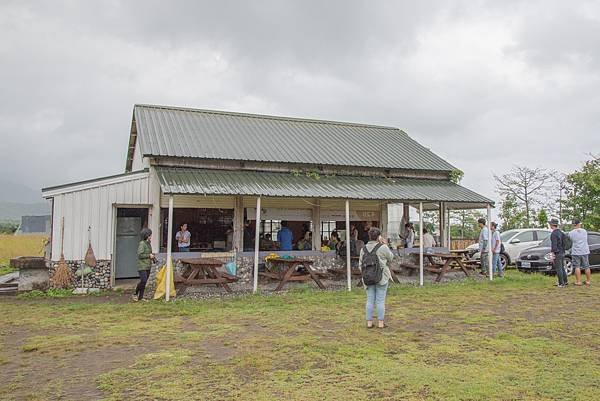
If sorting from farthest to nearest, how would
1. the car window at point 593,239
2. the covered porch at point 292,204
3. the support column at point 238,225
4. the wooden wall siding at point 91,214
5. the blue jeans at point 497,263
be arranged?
1. the car window at point 593,239
2. the blue jeans at point 497,263
3. the support column at point 238,225
4. the covered porch at point 292,204
5. the wooden wall siding at point 91,214

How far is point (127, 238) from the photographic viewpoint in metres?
14.3

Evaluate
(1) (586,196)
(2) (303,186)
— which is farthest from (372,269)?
(1) (586,196)

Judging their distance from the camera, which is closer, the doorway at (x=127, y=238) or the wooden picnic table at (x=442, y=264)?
the wooden picnic table at (x=442, y=264)

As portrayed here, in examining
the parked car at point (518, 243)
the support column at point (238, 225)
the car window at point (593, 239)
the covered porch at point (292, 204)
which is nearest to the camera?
the covered porch at point (292, 204)

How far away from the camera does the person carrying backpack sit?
Result: 7.43m

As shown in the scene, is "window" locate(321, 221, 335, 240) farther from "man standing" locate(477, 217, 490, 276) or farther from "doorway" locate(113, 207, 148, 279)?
"doorway" locate(113, 207, 148, 279)

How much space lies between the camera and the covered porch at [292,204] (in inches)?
493

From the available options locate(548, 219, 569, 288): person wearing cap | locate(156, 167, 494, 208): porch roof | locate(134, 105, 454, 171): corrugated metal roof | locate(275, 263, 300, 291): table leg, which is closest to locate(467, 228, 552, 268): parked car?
locate(156, 167, 494, 208): porch roof

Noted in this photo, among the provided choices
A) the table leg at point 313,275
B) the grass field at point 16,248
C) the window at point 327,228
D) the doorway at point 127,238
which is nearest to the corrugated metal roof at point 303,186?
the window at point 327,228

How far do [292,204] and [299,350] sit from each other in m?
8.65

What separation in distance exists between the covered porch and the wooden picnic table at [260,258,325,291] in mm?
516

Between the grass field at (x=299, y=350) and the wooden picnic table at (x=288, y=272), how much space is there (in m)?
1.22

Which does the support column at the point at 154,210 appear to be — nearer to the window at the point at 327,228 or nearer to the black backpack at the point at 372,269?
the window at the point at 327,228

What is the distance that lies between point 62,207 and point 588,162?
24.7 metres
